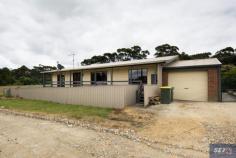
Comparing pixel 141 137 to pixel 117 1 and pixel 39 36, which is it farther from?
pixel 39 36

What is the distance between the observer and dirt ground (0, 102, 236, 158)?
4.75m

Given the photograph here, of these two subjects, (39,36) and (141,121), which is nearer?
(141,121)

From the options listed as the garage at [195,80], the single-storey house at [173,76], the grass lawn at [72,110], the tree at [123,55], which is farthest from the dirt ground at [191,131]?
the tree at [123,55]

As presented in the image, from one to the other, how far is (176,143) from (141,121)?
2.91m

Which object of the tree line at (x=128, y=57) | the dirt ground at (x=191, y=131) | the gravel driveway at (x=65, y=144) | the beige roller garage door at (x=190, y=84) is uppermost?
the tree line at (x=128, y=57)

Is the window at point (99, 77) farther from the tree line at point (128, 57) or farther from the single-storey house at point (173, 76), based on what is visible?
the tree line at point (128, 57)

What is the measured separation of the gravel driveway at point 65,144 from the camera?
464cm

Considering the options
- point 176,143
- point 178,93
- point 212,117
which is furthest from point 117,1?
point 176,143

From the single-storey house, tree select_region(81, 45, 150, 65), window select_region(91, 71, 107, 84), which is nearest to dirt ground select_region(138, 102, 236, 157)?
the single-storey house

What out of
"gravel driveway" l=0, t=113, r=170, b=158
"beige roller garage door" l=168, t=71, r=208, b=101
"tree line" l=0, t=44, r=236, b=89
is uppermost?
"tree line" l=0, t=44, r=236, b=89

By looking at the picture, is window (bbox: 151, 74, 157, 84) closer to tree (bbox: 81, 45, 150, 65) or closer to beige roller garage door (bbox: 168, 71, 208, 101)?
beige roller garage door (bbox: 168, 71, 208, 101)

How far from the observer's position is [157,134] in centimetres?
636

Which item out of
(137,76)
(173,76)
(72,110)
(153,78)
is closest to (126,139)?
(72,110)

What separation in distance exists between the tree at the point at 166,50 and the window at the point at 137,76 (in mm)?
28866
